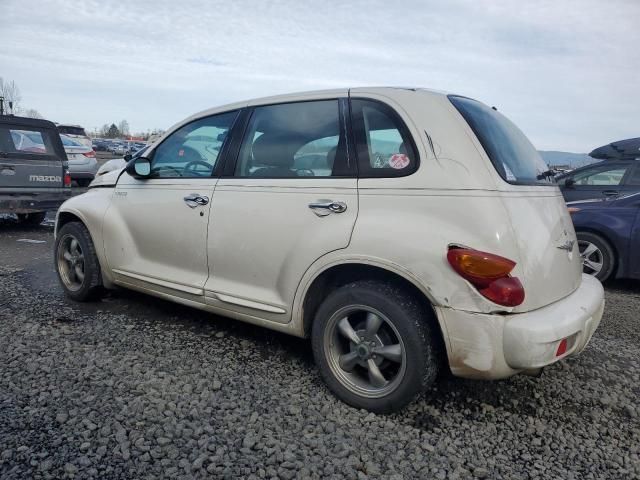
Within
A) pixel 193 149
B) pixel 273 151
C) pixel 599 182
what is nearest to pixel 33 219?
pixel 193 149

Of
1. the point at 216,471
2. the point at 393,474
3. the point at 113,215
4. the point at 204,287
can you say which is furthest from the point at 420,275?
the point at 113,215

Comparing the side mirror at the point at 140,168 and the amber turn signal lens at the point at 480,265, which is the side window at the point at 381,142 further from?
the side mirror at the point at 140,168

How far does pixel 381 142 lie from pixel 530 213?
2.87 ft

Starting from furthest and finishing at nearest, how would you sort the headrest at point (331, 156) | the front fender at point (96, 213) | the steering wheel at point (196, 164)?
the front fender at point (96, 213), the steering wheel at point (196, 164), the headrest at point (331, 156)

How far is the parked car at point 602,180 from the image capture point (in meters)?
6.85

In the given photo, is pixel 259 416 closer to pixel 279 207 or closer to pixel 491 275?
pixel 279 207

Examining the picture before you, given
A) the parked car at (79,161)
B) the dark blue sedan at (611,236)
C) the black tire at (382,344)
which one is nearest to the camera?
the black tire at (382,344)

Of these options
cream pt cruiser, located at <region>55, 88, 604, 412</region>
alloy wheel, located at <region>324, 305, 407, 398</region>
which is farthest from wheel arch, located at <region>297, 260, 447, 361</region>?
alloy wheel, located at <region>324, 305, 407, 398</region>

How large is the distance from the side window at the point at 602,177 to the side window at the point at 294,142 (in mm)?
5913

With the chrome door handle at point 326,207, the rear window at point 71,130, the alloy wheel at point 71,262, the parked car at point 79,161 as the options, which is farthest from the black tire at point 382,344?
the rear window at point 71,130

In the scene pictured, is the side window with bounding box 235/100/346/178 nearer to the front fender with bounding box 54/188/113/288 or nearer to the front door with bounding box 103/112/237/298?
the front door with bounding box 103/112/237/298

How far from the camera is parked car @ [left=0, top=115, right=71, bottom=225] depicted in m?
7.44

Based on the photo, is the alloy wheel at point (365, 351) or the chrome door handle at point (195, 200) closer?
the alloy wheel at point (365, 351)

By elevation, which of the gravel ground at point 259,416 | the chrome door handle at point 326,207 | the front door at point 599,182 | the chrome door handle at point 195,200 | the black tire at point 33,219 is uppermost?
the chrome door handle at point 326,207
